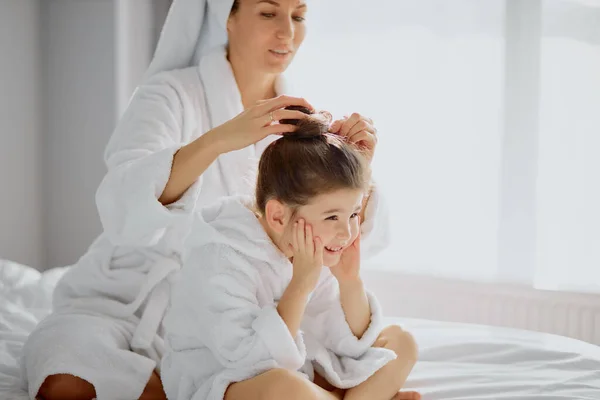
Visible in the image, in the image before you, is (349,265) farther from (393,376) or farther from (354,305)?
(393,376)

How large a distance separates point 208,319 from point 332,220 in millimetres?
312

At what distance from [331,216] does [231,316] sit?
276 mm

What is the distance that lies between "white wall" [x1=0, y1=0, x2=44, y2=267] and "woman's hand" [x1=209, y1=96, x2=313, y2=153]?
82.1 inches

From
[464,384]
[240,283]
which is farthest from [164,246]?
[464,384]

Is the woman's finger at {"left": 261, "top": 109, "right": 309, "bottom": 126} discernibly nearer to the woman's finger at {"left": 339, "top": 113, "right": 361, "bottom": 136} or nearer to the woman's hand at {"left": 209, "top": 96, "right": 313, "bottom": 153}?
the woman's hand at {"left": 209, "top": 96, "right": 313, "bottom": 153}

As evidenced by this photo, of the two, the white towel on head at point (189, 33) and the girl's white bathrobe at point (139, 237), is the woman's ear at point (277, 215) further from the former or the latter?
the white towel on head at point (189, 33)

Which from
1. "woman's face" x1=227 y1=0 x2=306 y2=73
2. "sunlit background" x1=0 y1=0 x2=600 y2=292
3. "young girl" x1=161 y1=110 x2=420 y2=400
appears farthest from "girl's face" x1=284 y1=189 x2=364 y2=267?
"sunlit background" x1=0 y1=0 x2=600 y2=292

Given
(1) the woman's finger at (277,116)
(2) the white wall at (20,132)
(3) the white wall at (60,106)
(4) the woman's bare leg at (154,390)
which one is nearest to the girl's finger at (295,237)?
→ (1) the woman's finger at (277,116)

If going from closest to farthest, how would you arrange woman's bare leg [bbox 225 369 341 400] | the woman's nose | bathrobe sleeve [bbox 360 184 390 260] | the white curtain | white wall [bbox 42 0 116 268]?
woman's bare leg [bbox 225 369 341 400] → bathrobe sleeve [bbox 360 184 390 260] → the woman's nose → the white curtain → white wall [bbox 42 0 116 268]

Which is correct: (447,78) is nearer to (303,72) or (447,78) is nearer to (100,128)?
(303,72)

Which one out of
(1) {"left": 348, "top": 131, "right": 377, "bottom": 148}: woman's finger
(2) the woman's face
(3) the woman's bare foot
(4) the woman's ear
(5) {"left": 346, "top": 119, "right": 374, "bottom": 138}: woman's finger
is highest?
(2) the woman's face

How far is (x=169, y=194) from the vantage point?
1663 millimetres

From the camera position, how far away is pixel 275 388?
1.40m

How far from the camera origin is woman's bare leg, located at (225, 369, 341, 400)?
140cm
